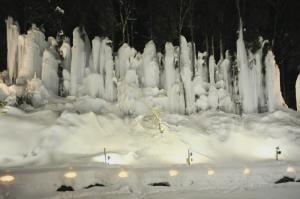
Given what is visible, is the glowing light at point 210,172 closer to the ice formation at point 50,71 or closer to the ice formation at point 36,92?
the ice formation at point 36,92

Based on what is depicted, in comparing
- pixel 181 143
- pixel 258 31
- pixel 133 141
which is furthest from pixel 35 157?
pixel 258 31

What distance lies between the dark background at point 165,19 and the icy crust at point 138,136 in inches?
260

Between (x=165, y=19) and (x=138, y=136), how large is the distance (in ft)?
34.8

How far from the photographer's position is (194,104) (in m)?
33.7

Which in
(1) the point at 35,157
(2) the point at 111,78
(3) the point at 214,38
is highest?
(3) the point at 214,38

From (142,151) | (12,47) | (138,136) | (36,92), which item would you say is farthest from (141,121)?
(12,47)

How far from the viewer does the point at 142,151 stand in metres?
28.0

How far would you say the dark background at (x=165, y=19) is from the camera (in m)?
35.3

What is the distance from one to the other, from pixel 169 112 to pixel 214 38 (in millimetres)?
7748

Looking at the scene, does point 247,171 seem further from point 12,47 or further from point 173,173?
point 12,47

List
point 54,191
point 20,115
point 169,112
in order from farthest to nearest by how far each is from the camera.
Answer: point 169,112 → point 20,115 → point 54,191

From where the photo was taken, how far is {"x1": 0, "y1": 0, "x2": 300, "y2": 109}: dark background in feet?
116

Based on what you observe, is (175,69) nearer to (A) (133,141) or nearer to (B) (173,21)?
(B) (173,21)

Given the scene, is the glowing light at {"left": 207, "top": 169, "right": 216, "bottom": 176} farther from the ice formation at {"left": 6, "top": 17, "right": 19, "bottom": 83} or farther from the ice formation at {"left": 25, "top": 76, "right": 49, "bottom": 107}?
the ice formation at {"left": 6, "top": 17, "right": 19, "bottom": 83}
